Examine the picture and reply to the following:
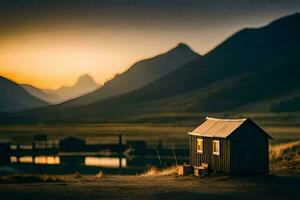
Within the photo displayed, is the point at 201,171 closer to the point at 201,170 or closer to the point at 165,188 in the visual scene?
the point at 201,170

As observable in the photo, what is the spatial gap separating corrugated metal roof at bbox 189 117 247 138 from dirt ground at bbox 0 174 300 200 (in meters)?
2.58

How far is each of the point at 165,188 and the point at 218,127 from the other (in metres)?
7.86

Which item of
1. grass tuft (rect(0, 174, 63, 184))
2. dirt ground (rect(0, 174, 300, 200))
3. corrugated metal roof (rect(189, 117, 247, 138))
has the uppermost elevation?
corrugated metal roof (rect(189, 117, 247, 138))

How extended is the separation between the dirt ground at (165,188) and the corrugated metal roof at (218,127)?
258 centimetres

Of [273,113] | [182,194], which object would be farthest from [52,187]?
[273,113]

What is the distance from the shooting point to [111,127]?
18212 cm

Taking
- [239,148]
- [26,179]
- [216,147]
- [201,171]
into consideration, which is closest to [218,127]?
[216,147]

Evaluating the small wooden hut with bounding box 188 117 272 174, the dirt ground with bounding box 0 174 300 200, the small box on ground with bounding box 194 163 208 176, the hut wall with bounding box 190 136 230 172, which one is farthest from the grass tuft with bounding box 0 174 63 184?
the small wooden hut with bounding box 188 117 272 174

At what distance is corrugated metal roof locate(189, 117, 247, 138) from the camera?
3693 cm

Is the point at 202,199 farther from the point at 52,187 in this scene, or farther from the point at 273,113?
the point at 273,113

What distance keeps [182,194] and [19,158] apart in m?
46.7

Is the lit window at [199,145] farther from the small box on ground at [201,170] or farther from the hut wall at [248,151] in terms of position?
the hut wall at [248,151]

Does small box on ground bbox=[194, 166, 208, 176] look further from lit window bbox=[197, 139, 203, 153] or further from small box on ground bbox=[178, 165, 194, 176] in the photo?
lit window bbox=[197, 139, 203, 153]

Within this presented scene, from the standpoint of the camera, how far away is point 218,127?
127 ft
